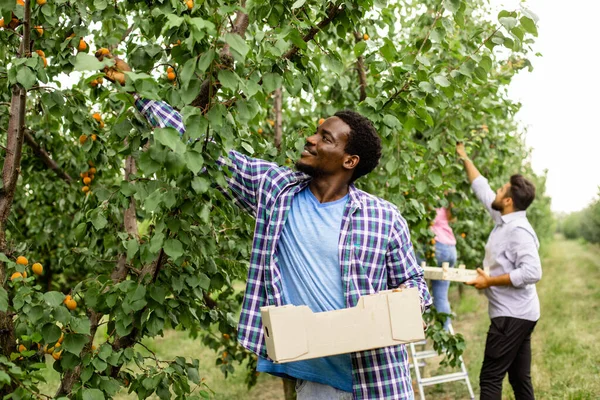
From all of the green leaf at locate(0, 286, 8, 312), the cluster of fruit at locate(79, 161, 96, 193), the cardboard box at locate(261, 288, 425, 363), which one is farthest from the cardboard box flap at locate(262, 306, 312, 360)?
the cluster of fruit at locate(79, 161, 96, 193)

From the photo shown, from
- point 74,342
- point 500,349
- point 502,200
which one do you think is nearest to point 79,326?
point 74,342

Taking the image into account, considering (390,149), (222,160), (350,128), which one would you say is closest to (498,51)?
(390,149)

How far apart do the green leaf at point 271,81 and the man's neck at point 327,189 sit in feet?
1.35

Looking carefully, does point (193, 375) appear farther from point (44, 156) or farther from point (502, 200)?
point (502, 200)

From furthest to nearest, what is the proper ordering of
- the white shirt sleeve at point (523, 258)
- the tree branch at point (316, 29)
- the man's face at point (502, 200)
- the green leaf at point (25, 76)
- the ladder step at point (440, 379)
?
the ladder step at point (440, 379), the man's face at point (502, 200), the white shirt sleeve at point (523, 258), the tree branch at point (316, 29), the green leaf at point (25, 76)

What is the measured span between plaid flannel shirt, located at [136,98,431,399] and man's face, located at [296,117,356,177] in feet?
0.27

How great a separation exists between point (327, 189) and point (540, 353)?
16.1 feet

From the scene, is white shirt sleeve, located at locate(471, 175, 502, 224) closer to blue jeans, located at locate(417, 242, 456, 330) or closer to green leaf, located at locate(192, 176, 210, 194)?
blue jeans, located at locate(417, 242, 456, 330)

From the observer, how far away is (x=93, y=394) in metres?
2.04

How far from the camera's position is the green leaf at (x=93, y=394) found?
2.02 metres

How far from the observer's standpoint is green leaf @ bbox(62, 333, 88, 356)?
82.2 inches

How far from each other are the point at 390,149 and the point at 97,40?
5.59 ft

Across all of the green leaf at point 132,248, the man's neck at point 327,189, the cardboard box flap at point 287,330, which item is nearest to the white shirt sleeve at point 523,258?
the man's neck at point 327,189

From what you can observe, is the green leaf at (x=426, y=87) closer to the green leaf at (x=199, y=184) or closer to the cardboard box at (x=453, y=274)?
the green leaf at (x=199, y=184)
